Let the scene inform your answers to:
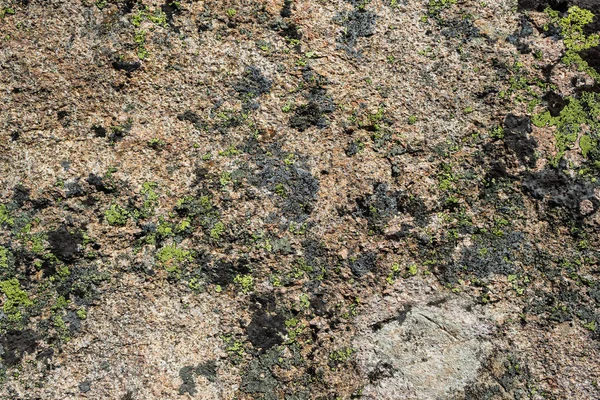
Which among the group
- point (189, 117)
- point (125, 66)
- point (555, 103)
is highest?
point (555, 103)

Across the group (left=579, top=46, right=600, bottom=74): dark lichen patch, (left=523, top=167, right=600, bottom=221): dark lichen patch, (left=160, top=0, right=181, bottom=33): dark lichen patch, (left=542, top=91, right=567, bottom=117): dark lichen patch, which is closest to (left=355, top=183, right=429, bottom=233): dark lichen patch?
(left=523, top=167, right=600, bottom=221): dark lichen patch

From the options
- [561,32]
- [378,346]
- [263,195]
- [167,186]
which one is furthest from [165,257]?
[561,32]

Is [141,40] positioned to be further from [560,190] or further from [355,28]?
[560,190]

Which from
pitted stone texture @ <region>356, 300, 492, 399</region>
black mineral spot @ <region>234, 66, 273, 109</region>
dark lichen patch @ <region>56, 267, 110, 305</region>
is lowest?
dark lichen patch @ <region>56, 267, 110, 305</region>

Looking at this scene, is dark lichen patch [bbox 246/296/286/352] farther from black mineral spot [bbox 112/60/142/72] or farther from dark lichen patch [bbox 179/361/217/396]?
black mineral spot [bbox 112/60/142/72]

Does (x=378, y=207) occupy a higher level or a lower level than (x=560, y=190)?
lower

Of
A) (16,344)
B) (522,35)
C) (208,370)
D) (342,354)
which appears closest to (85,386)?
(16,344)
